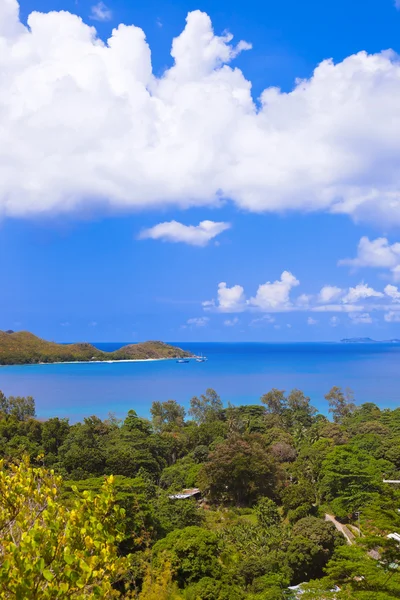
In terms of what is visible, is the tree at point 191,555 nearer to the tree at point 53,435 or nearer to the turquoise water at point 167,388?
the tree at point 53,435

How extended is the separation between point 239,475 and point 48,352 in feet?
412

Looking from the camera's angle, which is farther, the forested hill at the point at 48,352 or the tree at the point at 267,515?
the forested hill at the point at 48,352

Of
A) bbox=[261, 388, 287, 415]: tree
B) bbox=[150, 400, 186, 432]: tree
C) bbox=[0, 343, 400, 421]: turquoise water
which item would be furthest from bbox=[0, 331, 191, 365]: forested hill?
bbox=[261, 388, 287, 415]: tree

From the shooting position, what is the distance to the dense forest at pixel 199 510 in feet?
11.2

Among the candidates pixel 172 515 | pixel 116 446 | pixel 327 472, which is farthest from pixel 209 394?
pixel 172 515

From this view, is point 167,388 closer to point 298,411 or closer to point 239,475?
point 298,411

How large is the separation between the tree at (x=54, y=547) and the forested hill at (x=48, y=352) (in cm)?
13168

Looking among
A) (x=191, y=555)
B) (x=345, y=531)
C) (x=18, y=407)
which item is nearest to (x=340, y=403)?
(x=345, y=531)

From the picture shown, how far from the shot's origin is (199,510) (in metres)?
20.5

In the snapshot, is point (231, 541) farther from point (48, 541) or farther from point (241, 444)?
point (48, 541)

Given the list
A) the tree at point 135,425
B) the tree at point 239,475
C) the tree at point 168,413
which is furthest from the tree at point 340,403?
the tree at point 239,475

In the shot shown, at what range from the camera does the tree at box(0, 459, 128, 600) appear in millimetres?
2879

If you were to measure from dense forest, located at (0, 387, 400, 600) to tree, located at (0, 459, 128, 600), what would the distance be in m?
0.01

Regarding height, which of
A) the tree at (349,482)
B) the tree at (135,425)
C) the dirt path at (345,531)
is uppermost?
the tree at (135,425)
